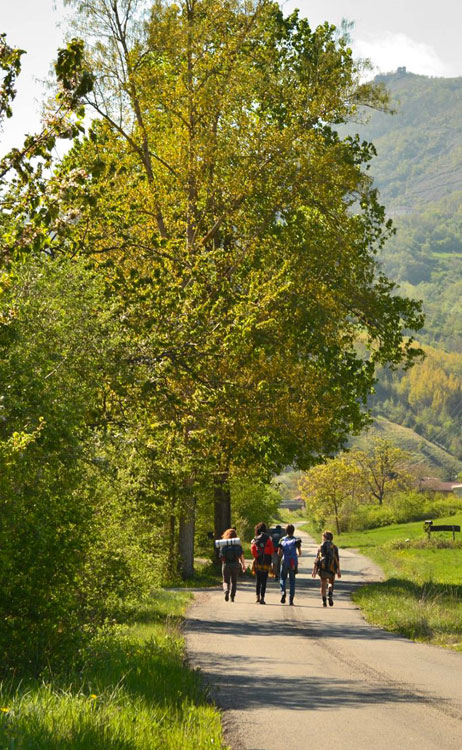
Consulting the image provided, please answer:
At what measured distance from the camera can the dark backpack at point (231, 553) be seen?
78.3 ft

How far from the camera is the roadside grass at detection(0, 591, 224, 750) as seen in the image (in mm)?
6867

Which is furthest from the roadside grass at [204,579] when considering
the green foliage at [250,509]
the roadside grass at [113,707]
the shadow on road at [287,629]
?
the roadside grass at [113,707]

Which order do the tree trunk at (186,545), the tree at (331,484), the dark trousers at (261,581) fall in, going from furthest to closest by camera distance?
the tree at (331,484), the tree trunk at (186,545), the dark trousers at (261,581)

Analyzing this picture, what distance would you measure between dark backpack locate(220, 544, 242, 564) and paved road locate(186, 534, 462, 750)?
251 centimetres

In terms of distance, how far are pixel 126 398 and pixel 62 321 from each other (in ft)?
17.5

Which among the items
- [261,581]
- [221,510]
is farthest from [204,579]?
[261,581]

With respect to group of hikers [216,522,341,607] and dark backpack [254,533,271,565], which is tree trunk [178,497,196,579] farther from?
dark backpack [254,533,271,565]

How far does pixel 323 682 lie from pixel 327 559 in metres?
12.3

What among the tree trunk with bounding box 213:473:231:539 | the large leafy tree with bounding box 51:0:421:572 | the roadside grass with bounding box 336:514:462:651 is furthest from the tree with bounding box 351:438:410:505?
the large leafy tree with bounding box 51:0:421:572

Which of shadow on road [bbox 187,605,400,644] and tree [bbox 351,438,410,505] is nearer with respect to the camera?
shadow on road [bbox 187,605,400,644]

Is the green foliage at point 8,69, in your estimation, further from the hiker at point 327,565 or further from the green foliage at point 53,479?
the hiker at point 327,565

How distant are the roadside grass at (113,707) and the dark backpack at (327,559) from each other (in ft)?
38.1

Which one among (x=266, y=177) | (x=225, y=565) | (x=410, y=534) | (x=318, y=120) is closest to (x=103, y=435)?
(x=225, y=565)

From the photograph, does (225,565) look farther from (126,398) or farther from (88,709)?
(88,709)
